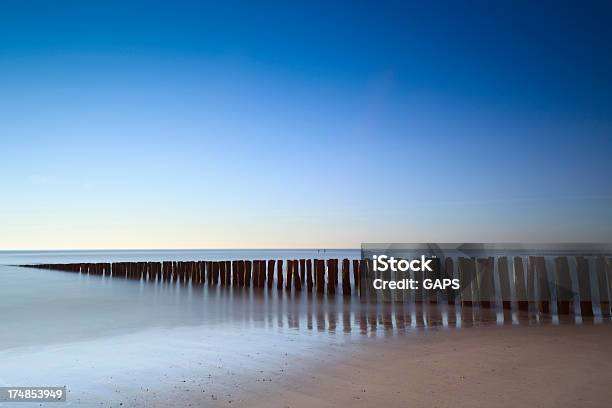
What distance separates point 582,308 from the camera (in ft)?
31.0

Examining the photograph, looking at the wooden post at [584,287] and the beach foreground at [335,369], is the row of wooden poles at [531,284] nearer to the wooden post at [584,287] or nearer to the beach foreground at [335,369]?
the wooden post at [584,287]

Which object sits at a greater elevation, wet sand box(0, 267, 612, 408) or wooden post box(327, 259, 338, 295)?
wooden post box(327, 259, 338, 295)

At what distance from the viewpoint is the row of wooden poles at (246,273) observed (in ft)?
49.0

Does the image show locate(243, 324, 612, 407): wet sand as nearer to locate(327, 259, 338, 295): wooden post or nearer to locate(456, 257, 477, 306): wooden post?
locate(456, 257, 477, 306): wooden post

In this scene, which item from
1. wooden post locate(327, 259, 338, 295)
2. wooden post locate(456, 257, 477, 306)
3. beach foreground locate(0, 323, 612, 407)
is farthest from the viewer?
wooden post locate(327, 259, 338, 295)

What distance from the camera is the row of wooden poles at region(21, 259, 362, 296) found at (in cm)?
1493

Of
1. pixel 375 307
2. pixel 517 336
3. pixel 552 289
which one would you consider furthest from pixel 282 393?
pixel 552 289

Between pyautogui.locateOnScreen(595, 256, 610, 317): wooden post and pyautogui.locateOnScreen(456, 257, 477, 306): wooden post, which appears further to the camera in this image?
pyautogui.locateOnScreen(456, 257, 477, 306): wooden post

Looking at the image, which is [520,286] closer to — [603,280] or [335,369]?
[603,280]

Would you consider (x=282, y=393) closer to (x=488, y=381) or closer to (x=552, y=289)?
(x=488, y=381)

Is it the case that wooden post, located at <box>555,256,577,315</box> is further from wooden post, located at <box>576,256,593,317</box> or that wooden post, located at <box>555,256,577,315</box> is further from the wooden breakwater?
wooden post, located at <box>576,256,593,317</box>

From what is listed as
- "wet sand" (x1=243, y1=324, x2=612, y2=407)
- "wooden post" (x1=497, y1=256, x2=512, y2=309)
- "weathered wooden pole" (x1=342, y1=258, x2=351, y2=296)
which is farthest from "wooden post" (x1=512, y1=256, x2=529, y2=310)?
"weathered wooden pole" (x1=342, y1=258, x2=351, y2=296)

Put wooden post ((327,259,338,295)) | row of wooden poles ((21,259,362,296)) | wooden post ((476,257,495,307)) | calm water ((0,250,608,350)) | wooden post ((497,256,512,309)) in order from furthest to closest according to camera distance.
A: row of wooden poles ((21,259,362,296))
wooden post ((327,259,338,295))
wooden post ((476,257,495,307))
wooden post ((497,256,512,309))
calm water ((0,250,608,350))

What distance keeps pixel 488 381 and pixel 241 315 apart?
668 centimetres
